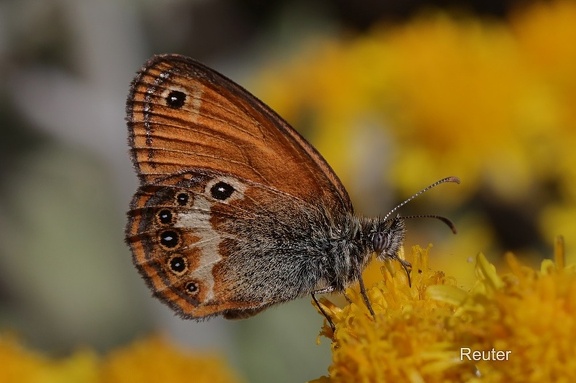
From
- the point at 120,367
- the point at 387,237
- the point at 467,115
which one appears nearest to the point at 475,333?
the point at 387,237

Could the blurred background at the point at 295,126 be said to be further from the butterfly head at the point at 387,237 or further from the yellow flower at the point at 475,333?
the yellow flower at the point at 475,333

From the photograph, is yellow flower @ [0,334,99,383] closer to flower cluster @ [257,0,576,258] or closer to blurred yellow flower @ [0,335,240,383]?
blurred yellow flower @ [0,335,240,383]

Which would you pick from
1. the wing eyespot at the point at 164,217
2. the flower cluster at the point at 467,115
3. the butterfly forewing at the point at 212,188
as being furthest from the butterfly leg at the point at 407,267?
the flower cluster at the point at 467,115

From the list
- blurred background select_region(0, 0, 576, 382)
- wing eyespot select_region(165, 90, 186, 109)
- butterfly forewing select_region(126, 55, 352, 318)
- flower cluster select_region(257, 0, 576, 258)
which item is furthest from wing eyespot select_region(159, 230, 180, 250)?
flower cluster select_region(257, 0, 576, 258)

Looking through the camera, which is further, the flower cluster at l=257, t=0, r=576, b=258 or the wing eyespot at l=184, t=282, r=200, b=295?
the flower cluster at l=257, t=0, r=576, b=258

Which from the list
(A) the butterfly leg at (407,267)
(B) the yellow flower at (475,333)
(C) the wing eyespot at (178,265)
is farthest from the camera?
(C) the wing eyespot at (178,265)

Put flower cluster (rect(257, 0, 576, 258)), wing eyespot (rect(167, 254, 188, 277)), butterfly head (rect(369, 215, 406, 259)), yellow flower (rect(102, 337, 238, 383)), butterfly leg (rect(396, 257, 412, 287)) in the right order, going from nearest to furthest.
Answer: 1. butterfly leg (rect(396, 257, 412, 287))
2. butterfly head (rect(369, 215, 406, 259))
3. wing eyespot (rect(167, 254, 188, 277))
4. yellow flower (rect(102, 337, 238, 383))
5. flower cluster (rect(257, 0, 576, 258))

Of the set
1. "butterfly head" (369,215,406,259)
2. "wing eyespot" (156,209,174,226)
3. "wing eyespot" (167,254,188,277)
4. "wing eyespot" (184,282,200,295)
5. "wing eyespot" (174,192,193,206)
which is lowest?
"wing eyespot" (184,282,200,295)
